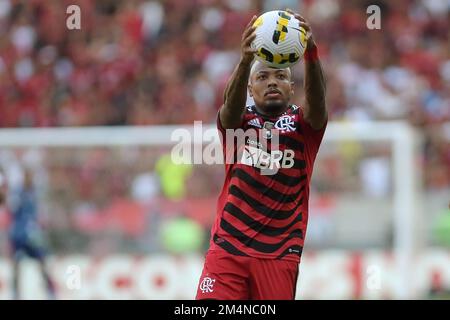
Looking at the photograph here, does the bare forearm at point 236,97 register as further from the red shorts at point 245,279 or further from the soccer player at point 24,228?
the soccer player at point 24,228

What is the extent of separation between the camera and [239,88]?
21.2ft

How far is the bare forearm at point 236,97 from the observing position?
6.41m

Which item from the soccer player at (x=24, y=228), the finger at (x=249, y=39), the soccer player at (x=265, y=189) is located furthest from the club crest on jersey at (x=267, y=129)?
the soccer player at (x=24, y=228)

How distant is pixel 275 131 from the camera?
22.0 ft

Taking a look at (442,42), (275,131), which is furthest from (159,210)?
(275,131)

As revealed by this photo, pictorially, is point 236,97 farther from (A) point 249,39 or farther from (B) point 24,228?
(B) point 24,228

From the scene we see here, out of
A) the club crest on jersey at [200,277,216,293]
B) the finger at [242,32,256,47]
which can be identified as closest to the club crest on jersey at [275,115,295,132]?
the finger at [242,32,256,47]

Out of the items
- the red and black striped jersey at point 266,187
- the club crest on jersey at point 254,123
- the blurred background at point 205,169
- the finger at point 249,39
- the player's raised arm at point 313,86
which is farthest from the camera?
the blurred background at point 205,169

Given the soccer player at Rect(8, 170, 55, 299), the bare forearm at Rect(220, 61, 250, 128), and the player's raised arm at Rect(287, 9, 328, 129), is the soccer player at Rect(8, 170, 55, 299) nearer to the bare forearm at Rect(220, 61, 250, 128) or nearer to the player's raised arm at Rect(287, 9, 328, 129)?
the bare forearm at Rect(220, 61, 250, 128)

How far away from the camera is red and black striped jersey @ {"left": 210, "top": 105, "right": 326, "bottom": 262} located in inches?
260

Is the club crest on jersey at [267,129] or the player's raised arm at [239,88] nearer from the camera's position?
the player's raised arm at [239,88]

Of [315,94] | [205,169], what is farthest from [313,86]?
[205,169]

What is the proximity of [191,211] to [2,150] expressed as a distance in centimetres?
301
